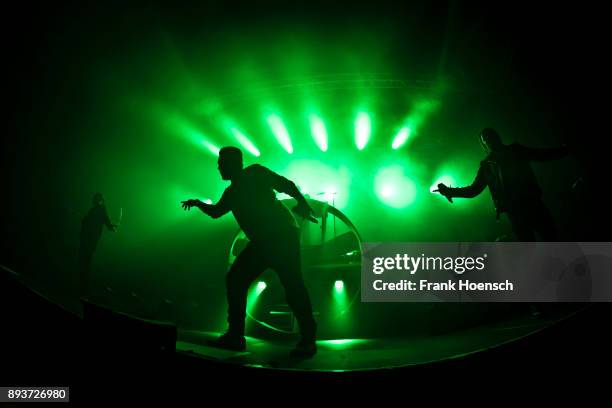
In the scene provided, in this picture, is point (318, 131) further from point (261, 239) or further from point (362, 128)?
point (261, 239)

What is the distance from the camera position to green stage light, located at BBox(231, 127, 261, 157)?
5.30 metres

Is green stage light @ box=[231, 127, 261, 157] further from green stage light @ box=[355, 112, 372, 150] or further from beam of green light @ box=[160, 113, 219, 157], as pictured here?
green stage light @ box=[355, 112, 372, 150]

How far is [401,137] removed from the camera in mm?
5008

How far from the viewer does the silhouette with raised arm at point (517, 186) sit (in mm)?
2236

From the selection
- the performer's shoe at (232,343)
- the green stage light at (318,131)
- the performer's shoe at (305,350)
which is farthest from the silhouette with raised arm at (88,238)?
the performer's shoe at (305,350)

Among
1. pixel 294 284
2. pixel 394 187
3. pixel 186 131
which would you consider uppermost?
pixel 186 131

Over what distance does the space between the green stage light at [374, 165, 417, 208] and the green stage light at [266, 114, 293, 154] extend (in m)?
1.62

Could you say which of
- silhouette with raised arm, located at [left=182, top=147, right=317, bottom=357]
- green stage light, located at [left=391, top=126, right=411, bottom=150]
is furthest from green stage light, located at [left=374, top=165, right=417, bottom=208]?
silhouette with raised arm, located at [left=182, top=147, right=317, bottom=357]

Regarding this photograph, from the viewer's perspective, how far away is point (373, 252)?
447cm

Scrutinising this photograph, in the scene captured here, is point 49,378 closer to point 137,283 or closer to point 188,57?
point 188,57

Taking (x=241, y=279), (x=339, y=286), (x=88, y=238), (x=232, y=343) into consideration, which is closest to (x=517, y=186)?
(x=241, y=279)

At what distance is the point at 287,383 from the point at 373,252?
367cm

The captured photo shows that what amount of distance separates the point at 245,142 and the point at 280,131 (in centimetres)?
67

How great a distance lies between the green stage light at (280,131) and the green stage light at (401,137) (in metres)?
1.77
